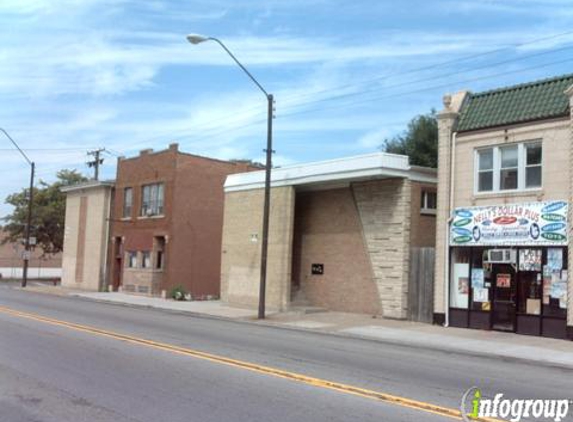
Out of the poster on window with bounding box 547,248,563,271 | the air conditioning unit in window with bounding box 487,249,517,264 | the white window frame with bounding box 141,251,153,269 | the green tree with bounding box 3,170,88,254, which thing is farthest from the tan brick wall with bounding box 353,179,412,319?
the green tree with bounding box 3,170,88,254

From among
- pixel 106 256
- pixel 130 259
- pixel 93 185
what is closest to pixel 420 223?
pixel 130 259

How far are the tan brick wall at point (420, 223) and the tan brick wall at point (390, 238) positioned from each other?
27 cm

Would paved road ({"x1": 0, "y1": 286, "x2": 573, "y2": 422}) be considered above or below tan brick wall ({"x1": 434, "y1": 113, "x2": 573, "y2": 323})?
below

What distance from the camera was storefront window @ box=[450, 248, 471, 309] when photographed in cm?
2031

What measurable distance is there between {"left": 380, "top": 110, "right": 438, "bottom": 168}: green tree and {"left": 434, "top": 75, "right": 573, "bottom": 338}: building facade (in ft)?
67.8

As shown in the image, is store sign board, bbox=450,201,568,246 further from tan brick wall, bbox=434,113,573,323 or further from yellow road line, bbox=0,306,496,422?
yellow road line, bbox=0,306,496,422

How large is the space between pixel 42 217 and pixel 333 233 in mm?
37799

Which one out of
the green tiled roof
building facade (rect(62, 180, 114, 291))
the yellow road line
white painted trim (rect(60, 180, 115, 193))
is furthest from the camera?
white painted trim (rect(60, 180, 115, 193))

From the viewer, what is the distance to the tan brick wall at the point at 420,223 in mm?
23031

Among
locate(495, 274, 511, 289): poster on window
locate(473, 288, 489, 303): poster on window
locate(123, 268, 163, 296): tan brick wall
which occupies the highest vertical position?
locate(495, 274, 511, 289): poster on window

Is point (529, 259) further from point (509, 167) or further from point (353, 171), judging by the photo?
point (353, 171)

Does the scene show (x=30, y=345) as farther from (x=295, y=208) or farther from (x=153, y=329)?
(x=295, y=208)

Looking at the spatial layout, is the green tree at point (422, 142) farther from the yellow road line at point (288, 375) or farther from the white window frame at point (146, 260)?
the yellow road line at point (288, 375)

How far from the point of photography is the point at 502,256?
19188 mm
